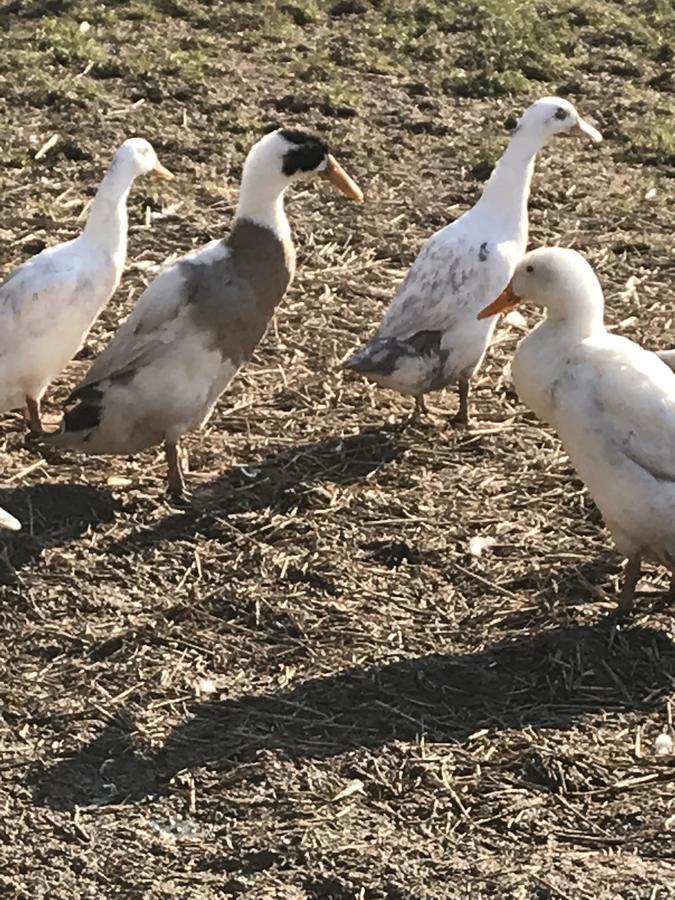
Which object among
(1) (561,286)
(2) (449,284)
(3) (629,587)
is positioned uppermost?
(1) (561,286)

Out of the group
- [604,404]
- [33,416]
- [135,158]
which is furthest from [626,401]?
[135,158]

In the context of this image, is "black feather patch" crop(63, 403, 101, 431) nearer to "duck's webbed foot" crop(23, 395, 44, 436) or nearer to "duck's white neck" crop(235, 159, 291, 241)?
"duck's webbed foot" crop(23, 395, 44, 436)

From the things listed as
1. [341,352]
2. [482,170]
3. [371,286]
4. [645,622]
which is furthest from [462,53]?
[645,622]

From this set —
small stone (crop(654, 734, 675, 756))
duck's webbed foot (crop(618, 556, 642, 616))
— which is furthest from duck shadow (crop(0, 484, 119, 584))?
small stone (crop(654, 734, 675, 756))

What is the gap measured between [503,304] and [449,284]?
0.62 meters

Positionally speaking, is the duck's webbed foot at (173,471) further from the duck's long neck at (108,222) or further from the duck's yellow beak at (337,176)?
the duck's yellow beak at (337,176)

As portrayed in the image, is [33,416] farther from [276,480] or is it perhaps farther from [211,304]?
[276,480]

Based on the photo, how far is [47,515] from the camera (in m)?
6.34

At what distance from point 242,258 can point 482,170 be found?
345 cm

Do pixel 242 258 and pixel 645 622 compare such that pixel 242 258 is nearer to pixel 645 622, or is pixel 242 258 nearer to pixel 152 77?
pixel 645 622

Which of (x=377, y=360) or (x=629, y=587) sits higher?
(x=377, y=360)

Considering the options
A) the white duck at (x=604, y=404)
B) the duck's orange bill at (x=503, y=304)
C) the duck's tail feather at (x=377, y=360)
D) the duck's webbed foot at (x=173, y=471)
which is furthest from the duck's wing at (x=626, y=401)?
the duck's webbed foot at (x=173, y=471)

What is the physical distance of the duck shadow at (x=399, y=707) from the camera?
16.3ft

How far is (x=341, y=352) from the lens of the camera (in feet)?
25.6
